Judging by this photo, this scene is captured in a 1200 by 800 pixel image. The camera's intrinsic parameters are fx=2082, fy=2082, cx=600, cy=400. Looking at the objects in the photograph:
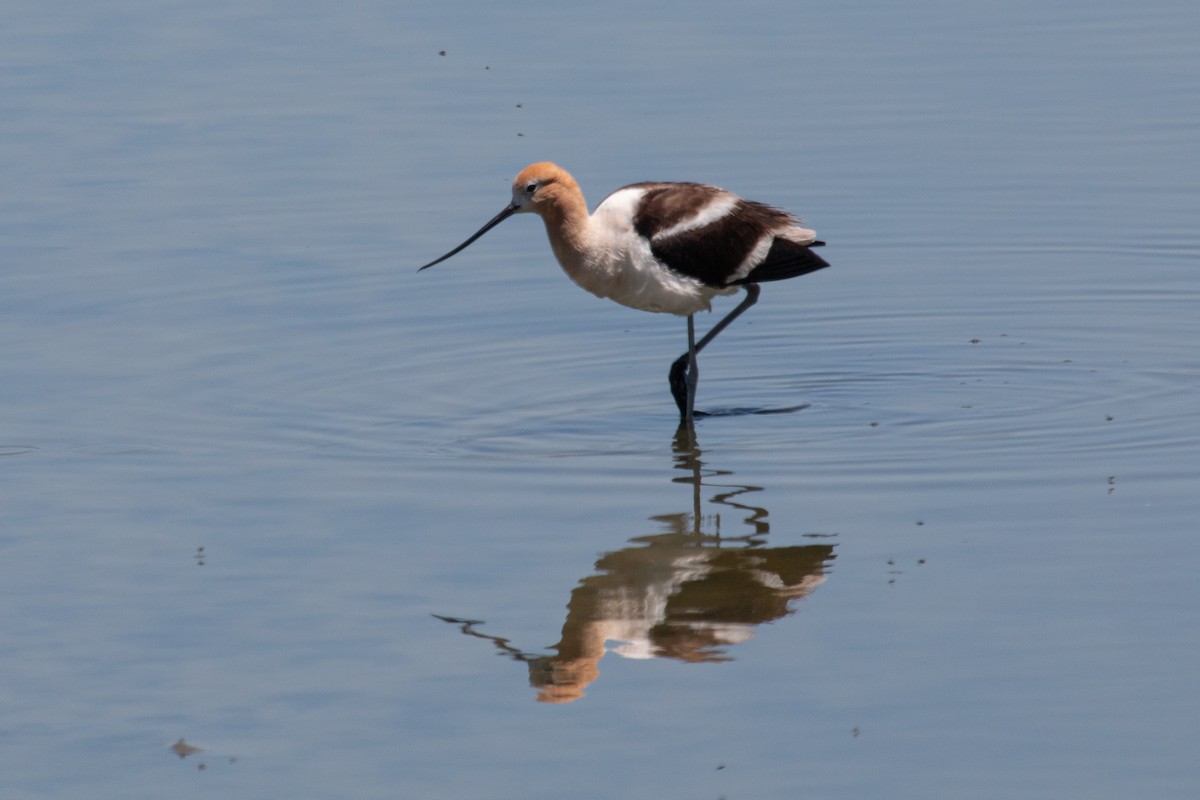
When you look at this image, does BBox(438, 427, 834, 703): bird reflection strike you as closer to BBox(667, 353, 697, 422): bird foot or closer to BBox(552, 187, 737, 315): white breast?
BBox(667, 353, 697, 422): bird foot

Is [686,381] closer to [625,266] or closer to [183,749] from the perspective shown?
[625,266]

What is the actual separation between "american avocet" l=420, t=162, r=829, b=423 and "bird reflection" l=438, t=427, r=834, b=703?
1426mm

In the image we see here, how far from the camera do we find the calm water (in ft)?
19.2

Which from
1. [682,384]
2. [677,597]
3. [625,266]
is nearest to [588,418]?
[682,384]

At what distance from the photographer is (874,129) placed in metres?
13.8

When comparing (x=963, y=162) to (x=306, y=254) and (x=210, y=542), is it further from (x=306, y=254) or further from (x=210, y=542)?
(x=210, y=542)

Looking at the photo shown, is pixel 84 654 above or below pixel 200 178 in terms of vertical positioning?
below

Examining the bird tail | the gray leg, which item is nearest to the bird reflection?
the gray leg

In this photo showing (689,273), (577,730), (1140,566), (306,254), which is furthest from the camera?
(306,254)

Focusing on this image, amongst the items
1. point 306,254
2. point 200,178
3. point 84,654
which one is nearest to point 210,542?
point 84,654

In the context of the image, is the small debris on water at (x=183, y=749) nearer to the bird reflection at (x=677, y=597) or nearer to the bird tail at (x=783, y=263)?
the bird reflection at (x=677, y=597)

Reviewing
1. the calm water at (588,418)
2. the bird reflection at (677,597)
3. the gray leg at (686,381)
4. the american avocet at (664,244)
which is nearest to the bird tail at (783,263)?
the american avocet at (664,244)

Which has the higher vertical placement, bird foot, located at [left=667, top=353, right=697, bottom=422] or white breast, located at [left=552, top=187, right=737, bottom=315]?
white breast, located at [left=552, top=187, right=737, bottom=315]

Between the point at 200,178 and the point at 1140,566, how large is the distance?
26.0 ft
